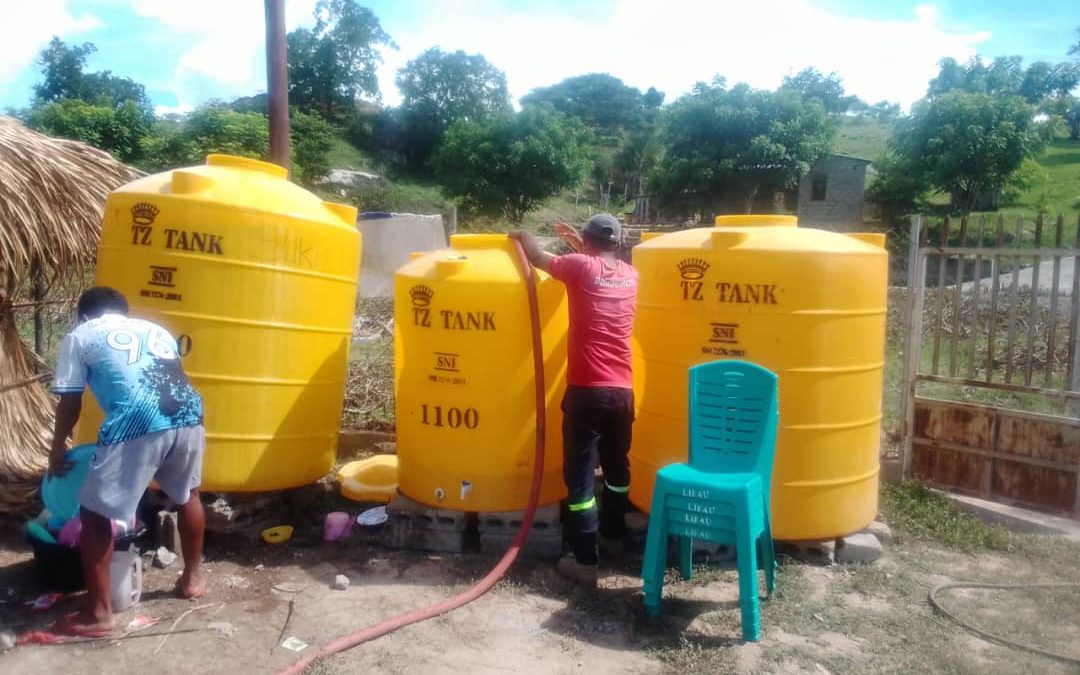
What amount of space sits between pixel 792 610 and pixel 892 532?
1.44 m

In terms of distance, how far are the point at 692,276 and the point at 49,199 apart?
4.12 m

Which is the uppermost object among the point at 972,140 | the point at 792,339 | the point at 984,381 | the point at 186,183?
the point at 972,140

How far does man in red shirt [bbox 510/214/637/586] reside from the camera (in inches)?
161

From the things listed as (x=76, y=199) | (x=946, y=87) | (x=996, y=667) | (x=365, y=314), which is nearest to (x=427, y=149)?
(x=946, y=87)

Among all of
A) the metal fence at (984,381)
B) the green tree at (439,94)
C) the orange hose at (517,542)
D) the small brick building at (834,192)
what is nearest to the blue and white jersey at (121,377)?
the orange hose at (517,542)

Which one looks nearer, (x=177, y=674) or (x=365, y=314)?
(x=177, y=674)

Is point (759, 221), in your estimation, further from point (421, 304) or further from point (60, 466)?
point (60, 466)

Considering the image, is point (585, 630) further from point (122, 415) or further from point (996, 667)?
point (122, 415)

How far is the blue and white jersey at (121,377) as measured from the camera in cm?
344

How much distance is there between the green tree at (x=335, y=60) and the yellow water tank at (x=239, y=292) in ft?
160

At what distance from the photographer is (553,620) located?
12.2 feet

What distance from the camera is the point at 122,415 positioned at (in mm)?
3428

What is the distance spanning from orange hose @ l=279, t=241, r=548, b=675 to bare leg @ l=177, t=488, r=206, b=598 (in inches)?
36.7

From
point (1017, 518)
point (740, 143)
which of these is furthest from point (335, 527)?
point (740, 143)
